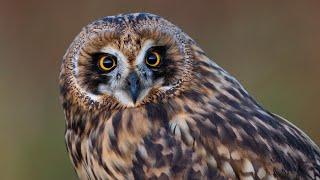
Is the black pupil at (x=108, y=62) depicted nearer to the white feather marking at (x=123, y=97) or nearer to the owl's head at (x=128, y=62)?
the owl's head at (x=128, y=62)

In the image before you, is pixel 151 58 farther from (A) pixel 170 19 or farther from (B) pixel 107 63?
(A) pixel 170 19

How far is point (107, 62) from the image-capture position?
6855 millimetres

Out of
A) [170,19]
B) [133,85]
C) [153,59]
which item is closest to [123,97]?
[133,85]

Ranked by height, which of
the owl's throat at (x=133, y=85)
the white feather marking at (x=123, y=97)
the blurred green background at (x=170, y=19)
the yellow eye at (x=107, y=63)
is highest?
the yellow eye at (x=107, y=63)

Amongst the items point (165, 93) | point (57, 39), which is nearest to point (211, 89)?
point (165, 93)

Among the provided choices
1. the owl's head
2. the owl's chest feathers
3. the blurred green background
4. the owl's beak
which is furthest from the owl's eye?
the blurred green background

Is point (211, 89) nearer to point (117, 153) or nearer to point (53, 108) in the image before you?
point (117, 153)

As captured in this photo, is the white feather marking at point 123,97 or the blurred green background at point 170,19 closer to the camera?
the white feather marking at point 123,97

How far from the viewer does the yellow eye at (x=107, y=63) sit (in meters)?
6.83

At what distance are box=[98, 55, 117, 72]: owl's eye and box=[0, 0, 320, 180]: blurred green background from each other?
338 centimetres

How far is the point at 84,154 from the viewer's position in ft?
22.7

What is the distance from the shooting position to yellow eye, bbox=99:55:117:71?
22.4ft

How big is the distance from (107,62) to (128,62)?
4.5 inches

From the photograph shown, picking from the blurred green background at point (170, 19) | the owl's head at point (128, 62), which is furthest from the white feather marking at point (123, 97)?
the blurred green background at point (170, 19)
